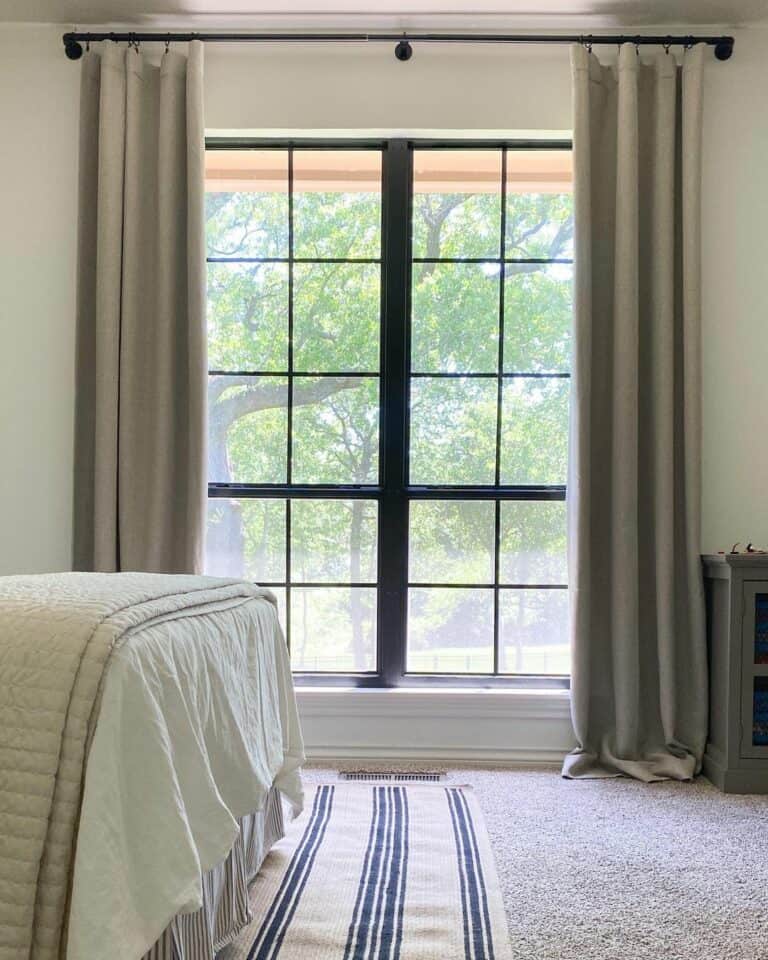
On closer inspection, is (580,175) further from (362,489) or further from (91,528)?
(91,528)

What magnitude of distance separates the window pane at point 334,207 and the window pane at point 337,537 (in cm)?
97

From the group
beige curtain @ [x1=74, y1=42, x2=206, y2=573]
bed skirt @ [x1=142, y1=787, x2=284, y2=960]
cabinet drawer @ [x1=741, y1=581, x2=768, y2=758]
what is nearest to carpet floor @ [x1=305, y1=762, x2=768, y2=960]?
cabinet drawer @ [x1=741, y1=581, x2=768, y2=758]

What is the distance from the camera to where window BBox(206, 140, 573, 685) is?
3533 mm

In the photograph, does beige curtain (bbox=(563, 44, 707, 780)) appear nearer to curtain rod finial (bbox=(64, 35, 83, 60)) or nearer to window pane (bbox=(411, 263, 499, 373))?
window pane (bbox=(411, 263, 499, 373))

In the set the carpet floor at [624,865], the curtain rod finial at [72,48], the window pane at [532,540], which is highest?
the curtain rod finial at [72,48]

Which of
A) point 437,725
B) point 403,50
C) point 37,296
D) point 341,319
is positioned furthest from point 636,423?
point 37,296

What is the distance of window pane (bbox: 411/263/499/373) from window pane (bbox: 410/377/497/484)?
73 millimetres

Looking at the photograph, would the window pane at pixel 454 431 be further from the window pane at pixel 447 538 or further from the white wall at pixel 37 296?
the white wall at pixel 37 296

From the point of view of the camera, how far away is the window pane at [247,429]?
355cm

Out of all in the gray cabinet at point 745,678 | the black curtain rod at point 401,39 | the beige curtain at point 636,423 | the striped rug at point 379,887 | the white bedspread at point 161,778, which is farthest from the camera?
the black curtain rod at point 401,39

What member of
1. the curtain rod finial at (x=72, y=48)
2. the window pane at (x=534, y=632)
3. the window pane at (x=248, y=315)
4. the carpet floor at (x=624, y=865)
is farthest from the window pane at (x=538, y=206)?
the carpet floor at (x=624, y=865)

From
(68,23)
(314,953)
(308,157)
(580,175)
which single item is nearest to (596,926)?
(314,953)

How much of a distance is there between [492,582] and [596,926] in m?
1.67

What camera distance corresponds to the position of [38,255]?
3443 millimetres
